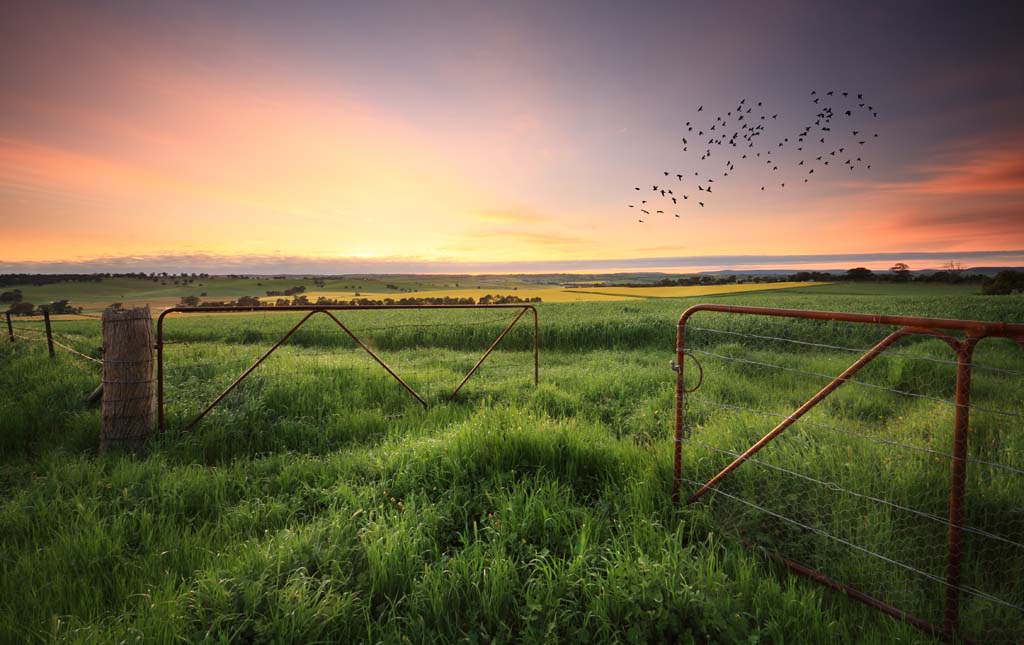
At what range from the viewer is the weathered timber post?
4770mm

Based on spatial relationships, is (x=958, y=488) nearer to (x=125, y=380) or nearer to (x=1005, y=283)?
(x=125, y=380)

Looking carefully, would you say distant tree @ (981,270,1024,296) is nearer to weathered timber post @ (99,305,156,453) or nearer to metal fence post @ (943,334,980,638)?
metal fence post @ (943,334,980,638)

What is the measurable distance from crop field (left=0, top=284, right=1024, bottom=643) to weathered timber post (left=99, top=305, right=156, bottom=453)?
306 millimetres

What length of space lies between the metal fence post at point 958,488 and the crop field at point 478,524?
175 mm

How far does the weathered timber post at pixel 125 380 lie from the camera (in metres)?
4.77

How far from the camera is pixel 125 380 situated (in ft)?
15.7

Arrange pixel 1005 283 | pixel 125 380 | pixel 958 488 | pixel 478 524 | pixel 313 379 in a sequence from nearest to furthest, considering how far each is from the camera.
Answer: pixel 958 488 < pixel 478 524 < pixel 125 380 < pixel 313 379 < pixel 1005 283

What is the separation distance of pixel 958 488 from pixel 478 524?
303 centimetres

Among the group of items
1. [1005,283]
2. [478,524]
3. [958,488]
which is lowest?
[478,524]

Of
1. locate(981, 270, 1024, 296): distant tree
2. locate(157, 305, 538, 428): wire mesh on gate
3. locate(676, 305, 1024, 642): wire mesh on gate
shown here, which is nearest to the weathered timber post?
locate(157, 305, 538, 428): wire mesh on gate

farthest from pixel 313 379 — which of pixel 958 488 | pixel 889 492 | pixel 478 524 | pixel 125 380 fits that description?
pixel 958 488

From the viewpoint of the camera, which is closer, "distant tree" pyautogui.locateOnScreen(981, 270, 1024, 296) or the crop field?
the crop field

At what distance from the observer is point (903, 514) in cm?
336

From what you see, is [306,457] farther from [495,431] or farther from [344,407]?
[495,431]
